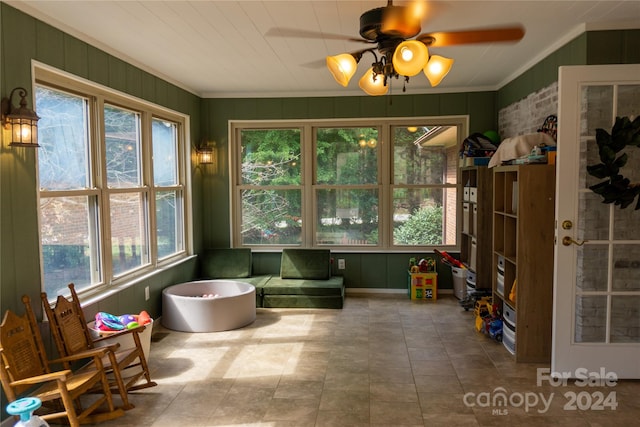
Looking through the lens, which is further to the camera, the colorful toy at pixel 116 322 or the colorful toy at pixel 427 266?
the colorful toy at pixel 427 266

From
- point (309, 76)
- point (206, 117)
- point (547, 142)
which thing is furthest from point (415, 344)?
point (206, 117)

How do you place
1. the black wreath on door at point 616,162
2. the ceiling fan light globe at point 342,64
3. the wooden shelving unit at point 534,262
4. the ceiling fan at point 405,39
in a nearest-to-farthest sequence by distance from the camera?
the ceiling fan at point 405,39 < the ceiling fan light globe at point 342,64 < the black wreath on door at point 616,162 < the wooden shelving unit at point 534,262

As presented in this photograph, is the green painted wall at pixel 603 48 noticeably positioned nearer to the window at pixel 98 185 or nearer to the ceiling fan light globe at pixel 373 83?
the ceiling fan light globe at pixel 373 83

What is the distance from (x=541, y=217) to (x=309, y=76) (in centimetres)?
279

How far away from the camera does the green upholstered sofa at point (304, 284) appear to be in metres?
5.44

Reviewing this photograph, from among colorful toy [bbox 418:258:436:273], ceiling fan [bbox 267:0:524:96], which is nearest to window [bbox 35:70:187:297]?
ceiling fan [bbox 267:0:524:96]

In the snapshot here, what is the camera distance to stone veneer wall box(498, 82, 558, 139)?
410cm

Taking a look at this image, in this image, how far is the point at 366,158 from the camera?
6.08m

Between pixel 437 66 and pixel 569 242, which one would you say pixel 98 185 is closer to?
pixel 437 66

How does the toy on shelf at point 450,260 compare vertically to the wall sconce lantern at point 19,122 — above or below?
below

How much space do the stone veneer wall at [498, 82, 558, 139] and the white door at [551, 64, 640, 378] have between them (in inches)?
29.7

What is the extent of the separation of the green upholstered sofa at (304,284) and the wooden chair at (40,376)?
8.33ft

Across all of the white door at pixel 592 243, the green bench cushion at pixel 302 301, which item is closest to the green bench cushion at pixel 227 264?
the green bench cushion at pixel 302 301

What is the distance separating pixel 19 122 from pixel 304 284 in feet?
11.4
